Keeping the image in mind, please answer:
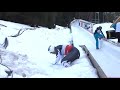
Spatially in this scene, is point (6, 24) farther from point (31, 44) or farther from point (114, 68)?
point (114, 68)

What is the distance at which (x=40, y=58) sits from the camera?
6.11 metres

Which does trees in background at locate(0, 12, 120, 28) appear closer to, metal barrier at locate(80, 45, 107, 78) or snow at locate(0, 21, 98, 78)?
snow at locate(0, 21, 98, 78)

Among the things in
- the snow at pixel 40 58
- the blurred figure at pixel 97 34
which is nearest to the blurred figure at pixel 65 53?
the snow at pixel 40 58

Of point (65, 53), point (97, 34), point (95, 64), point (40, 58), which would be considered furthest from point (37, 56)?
point (97, 34)

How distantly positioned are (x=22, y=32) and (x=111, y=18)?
1.35 meters

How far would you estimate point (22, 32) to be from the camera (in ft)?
20.9

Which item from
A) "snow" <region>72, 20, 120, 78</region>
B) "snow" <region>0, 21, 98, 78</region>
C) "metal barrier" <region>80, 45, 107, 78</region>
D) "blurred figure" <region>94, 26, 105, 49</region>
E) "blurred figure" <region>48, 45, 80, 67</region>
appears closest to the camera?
"snow" <region>0, 21, 98, 78</region>

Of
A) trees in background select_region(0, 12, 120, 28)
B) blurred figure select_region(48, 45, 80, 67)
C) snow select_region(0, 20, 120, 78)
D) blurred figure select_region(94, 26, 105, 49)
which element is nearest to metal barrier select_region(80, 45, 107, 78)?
snow select_region(0, 20, 120, 78)

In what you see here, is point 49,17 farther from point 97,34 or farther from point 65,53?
point 97,34

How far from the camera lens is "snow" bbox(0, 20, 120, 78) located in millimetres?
5602

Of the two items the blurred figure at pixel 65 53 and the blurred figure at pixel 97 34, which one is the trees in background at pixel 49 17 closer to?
the blurred figure at pixel 65 53
